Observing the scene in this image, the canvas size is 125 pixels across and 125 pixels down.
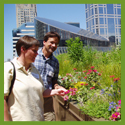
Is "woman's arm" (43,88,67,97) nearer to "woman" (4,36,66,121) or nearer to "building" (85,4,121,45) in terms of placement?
"woman" (4,36,66,121)

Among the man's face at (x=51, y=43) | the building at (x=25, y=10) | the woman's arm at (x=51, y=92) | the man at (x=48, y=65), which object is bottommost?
the woman's arm at (x=51, y=92)

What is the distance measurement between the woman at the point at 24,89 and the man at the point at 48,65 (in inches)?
23.8

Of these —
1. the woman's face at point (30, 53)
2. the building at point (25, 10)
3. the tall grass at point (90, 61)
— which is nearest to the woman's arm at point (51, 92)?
the woman's face at point (30, 53)

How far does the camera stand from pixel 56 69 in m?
1.90

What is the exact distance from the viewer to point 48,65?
184 centimetres

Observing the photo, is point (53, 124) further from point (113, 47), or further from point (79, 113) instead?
point (113, 47)

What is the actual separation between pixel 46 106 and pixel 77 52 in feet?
12.2

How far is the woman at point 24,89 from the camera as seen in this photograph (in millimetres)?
1008

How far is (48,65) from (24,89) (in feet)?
2.71

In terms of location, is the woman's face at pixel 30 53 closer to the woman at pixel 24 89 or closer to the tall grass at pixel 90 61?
the woman at pixel 24 89

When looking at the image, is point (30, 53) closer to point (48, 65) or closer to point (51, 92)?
point (51, 92)

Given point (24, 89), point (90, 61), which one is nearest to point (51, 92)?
point (24, 89)

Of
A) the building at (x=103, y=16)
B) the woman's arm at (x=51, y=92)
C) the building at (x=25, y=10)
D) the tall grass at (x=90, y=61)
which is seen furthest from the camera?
the tall grass at (x=90, y=61)

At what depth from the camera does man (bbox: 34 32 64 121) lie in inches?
70.3
